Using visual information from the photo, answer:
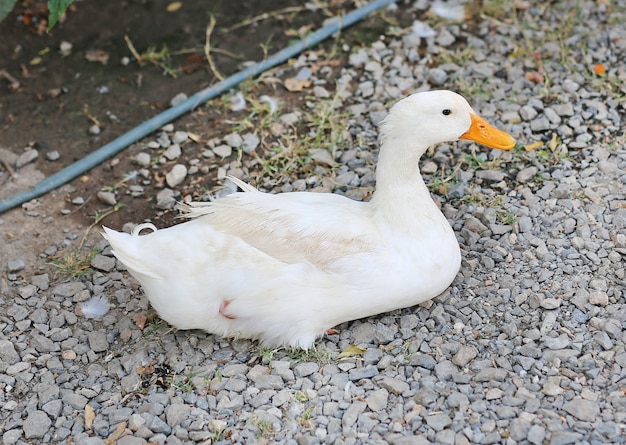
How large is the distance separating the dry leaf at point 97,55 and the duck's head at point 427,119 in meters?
2.51

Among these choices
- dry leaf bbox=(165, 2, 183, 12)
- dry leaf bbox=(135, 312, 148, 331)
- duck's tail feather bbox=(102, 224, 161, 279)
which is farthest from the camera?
dry leaf bbox=(165, 2, 183, 12)

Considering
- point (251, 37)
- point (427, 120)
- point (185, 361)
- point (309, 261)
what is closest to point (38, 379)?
point (185, 361)

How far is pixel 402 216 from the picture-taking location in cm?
355

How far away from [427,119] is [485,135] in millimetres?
303

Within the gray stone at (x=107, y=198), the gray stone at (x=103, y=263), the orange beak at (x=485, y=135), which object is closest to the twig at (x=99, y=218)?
the gray stone at (x=107, y=198)

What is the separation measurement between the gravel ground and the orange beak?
47cm

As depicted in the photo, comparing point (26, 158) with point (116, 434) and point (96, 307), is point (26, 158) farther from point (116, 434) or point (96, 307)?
point (116, 434)

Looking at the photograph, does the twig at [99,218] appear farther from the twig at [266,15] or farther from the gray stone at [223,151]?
the twig at [266,15]

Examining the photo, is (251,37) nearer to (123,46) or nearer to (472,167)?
(123,46)

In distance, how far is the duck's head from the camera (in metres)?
3.46

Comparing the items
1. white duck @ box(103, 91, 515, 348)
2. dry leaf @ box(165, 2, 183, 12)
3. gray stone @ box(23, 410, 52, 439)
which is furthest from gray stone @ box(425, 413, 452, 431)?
dry leaf @ box(165, 2, 183, 12)

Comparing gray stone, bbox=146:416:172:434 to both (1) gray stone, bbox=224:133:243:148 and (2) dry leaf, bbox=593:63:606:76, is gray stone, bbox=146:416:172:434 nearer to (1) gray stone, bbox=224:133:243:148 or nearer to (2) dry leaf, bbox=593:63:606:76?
(1) gray stone, bbox=224:133:243:148

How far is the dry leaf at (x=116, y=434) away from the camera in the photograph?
322 cm

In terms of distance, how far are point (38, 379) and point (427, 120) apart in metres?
1.89
